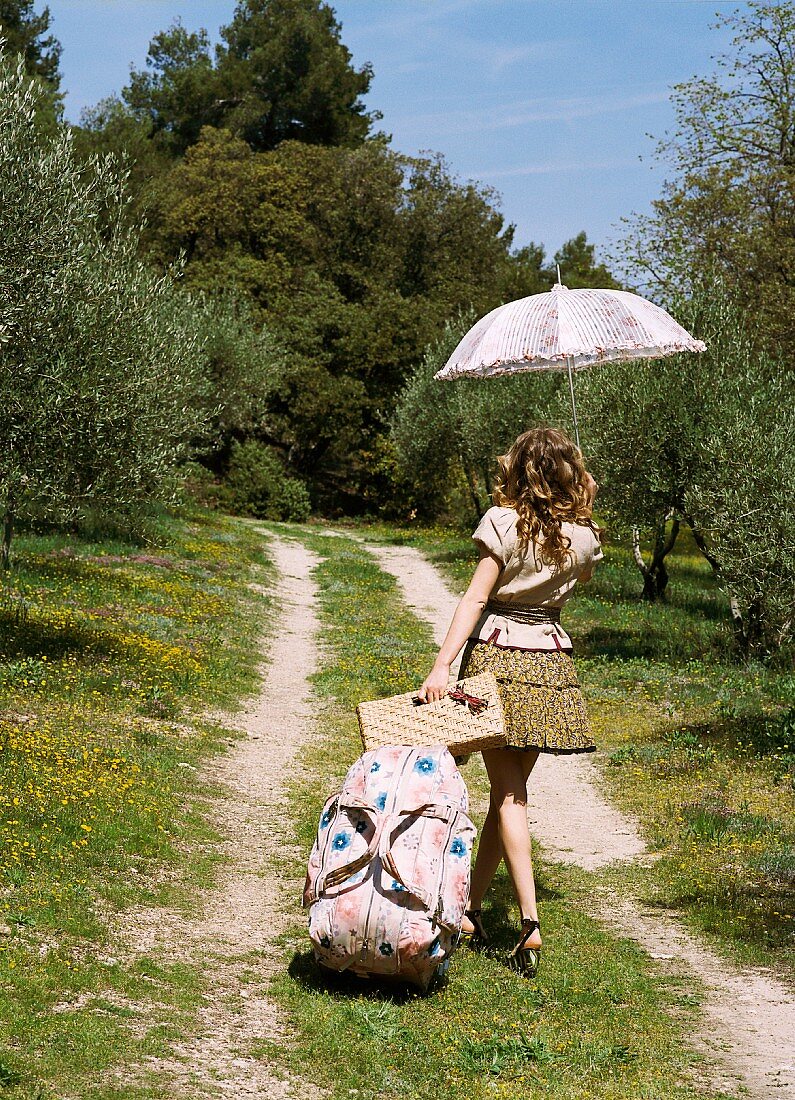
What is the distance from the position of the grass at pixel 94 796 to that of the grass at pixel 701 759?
354cm

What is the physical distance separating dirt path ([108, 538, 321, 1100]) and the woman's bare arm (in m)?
1.81

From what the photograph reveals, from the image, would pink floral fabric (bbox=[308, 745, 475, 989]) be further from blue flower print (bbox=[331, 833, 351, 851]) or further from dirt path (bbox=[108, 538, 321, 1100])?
dirt path (bbox=[108, 538, 321, 1100])

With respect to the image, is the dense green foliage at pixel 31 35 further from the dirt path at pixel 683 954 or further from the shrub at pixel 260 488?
the dirt path at pixel 683 954

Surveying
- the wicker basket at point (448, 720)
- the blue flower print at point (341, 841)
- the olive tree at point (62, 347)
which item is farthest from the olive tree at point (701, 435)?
the blue flower print at point (341, 841)

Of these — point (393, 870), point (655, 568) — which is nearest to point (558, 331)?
point (393, 870)

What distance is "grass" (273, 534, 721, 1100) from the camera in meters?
4.86

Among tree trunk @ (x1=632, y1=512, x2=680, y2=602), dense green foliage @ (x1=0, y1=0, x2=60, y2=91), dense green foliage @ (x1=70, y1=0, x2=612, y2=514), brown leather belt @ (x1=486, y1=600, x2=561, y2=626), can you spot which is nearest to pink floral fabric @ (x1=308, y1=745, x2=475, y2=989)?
brown leather belt @ (x1=486, y1=600, x2=561, y2=626)

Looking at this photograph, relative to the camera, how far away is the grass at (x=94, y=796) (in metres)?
5.03

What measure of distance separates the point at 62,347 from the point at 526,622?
25.3ft

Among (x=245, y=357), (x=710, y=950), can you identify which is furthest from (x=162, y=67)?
(x=710, y=950)

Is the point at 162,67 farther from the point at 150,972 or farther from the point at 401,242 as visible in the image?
the point at 150,972

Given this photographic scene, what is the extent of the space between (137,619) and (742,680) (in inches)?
336

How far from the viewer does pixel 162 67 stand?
2717 inches

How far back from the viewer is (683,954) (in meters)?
6.79
